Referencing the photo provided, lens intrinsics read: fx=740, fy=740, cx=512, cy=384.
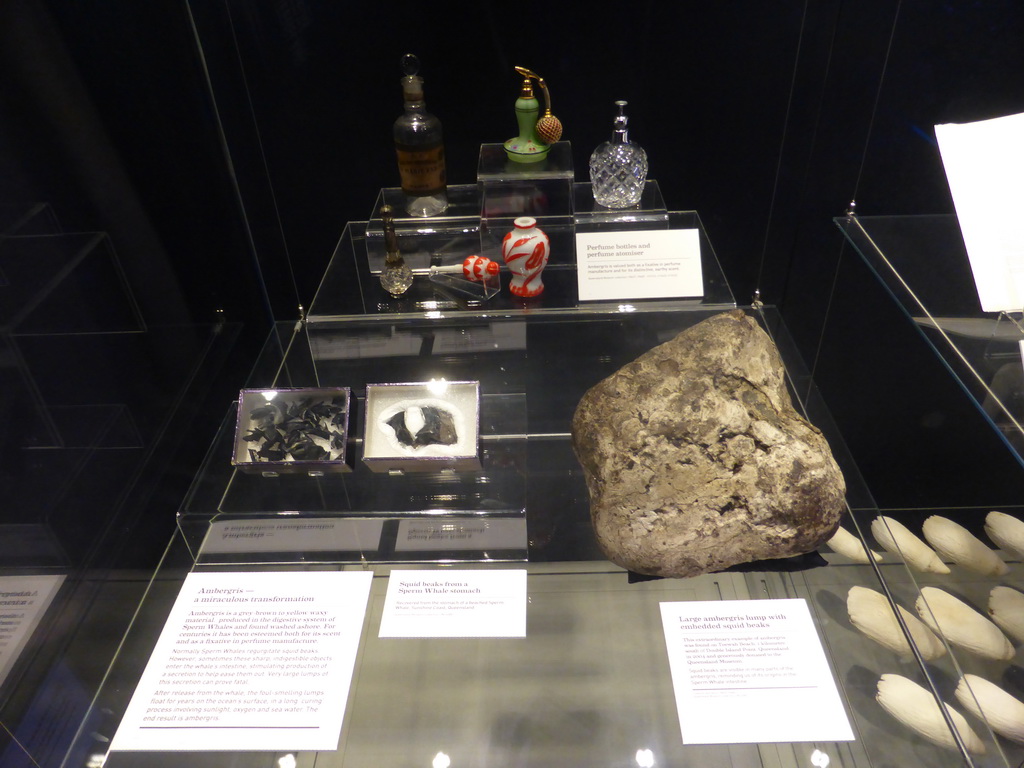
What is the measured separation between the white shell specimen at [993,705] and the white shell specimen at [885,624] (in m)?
0.06

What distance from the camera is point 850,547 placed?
1395 mm

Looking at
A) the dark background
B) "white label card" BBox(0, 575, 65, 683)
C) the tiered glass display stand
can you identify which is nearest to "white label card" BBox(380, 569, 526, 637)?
the tiered glass display stand

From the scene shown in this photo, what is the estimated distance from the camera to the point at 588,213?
182 cm

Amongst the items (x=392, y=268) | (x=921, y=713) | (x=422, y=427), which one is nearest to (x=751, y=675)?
(x=921, y=713)

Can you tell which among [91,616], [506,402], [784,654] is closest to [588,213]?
[506,402]

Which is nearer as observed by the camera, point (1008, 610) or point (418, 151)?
point (1008, 610)

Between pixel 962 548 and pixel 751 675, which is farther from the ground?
pixel 962 548

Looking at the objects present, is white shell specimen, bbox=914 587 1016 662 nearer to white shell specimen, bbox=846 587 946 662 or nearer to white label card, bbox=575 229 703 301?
white shell specimen, bbox=846 587 946 662

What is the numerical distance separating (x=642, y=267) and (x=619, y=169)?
28 cm

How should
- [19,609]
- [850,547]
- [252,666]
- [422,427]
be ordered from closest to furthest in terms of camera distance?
[19,609] → [252,666] → [850,547] → [422,427]

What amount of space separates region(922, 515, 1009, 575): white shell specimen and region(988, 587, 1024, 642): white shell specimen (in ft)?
0.19

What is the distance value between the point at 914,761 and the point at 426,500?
94 cm

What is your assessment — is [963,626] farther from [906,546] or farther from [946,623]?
[906,546]

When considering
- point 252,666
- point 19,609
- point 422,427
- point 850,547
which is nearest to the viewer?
point 19,609
